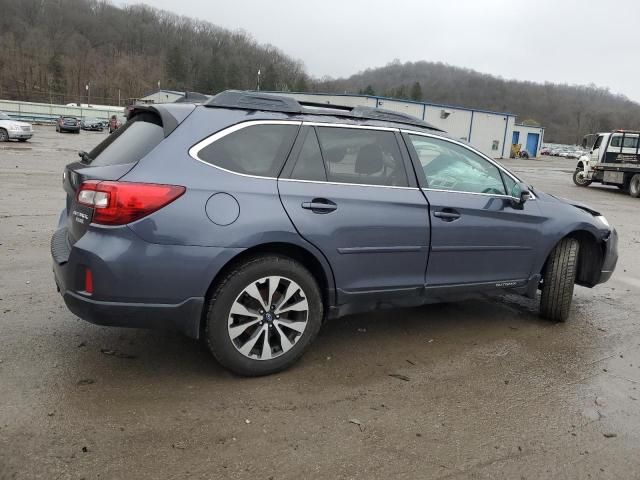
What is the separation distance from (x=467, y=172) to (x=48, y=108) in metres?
78.2

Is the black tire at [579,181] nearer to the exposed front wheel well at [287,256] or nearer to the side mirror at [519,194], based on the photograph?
the side mirror at [519,194]

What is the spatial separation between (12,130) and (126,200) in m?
27.0

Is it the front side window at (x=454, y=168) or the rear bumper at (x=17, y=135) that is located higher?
the front side window at (x=454, y=168)

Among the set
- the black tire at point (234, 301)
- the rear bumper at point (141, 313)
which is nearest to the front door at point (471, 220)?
the black tire at point (234, 301)

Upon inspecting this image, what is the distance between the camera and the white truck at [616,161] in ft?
70.9

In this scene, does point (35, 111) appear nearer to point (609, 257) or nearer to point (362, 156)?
point (362, 156)

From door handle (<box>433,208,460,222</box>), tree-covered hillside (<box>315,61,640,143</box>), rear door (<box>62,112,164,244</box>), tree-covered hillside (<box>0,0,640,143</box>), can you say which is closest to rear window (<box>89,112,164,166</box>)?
Result: rear door (<box>62,112,164,244</box>)

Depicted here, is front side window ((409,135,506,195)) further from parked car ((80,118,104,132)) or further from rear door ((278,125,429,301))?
parked car ((80,118,104,132))

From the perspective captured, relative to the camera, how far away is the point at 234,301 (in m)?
3.22

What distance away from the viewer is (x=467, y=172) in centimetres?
432

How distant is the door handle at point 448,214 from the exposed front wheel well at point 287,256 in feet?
3.25

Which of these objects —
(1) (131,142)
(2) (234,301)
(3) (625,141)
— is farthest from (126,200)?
(3) (625,141)

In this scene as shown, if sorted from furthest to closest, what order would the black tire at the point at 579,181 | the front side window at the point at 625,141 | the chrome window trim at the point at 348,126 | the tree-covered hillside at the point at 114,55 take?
the tree-covered hillside at the point at 114,55
the black tire at the point at 579,181
the front side window at the point at 625,141
the chrome window trim at the point at 348,126

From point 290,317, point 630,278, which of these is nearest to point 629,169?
point 630,278
